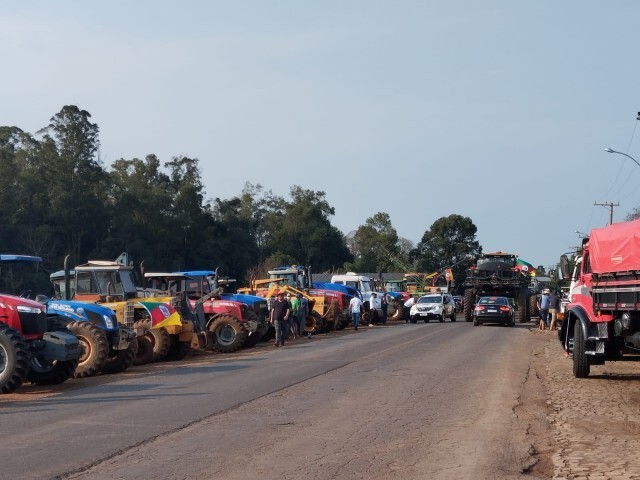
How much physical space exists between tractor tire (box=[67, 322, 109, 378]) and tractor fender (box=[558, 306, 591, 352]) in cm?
938

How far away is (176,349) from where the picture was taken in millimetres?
25000

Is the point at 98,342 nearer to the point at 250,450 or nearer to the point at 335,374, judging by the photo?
the point at 335,374

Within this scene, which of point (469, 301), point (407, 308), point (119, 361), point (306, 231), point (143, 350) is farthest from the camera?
point (306, 231)

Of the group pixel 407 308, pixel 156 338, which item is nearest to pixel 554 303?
pixel 407 308

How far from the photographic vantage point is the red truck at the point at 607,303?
15164mm

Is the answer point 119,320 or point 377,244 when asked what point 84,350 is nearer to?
point 119,320

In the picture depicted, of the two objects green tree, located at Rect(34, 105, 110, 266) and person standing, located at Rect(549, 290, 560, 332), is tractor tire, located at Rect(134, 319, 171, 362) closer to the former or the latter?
person standing, located at Rect(549, 290, 560, 332)

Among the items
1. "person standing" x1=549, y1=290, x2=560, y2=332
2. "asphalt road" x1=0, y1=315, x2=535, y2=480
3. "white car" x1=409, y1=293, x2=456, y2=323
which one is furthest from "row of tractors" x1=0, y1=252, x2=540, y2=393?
"white car" x1=409, y1=293, x2=456, y2=323

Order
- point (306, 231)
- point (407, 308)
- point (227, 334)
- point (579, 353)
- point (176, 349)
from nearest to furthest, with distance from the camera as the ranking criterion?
point (579, 353)
point (176, 349)
point (227, 334)
point (407, 308)
point (306, 231)

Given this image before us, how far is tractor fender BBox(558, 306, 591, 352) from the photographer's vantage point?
53.8ft

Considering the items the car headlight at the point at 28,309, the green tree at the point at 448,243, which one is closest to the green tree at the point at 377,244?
the green tree at the point at 448,243

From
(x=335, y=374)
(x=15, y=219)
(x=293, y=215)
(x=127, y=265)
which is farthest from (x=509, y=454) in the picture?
(x=293, y=215)

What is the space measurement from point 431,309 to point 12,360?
38.2 meters

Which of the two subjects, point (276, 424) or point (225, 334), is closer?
point (276, 424)
